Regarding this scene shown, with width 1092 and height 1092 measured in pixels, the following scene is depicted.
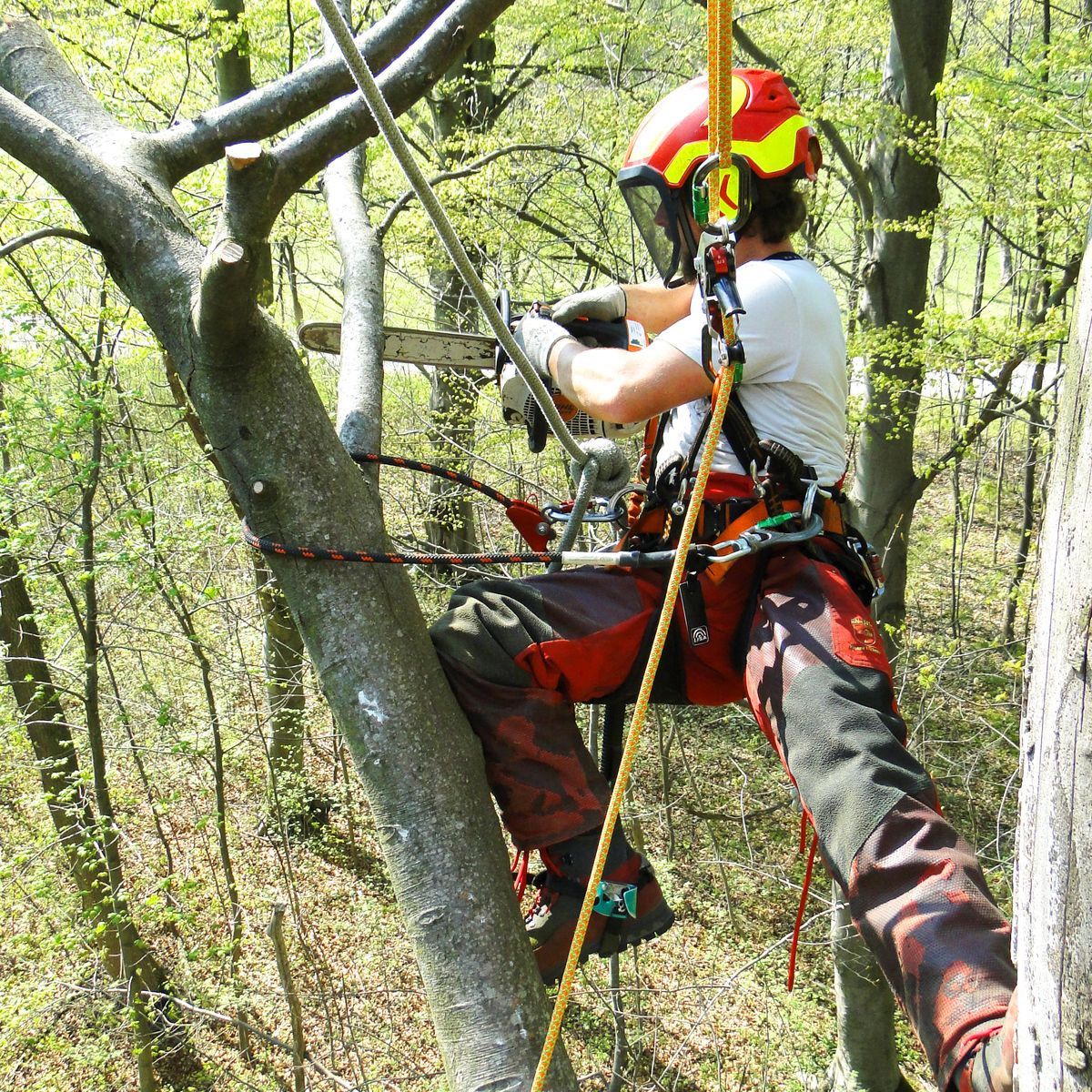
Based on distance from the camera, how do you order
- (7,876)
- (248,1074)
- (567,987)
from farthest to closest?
(248,1074), (7,876), (567,987)

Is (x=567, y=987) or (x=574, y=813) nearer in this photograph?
(x=567, y=987)

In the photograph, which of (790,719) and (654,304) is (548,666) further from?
(654,304)

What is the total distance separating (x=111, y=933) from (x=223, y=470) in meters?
5.63

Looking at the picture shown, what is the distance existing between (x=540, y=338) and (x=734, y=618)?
87cm

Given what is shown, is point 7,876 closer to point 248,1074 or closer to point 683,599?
point 248,1074

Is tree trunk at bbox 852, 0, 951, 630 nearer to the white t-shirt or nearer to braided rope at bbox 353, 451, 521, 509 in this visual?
the white t-shirt

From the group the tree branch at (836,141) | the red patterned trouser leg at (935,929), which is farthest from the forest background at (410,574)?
the red patterned trouser leg at (935,929)

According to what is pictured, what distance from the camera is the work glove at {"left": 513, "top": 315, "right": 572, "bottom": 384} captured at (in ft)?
7.37

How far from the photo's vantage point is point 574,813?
6.11ft

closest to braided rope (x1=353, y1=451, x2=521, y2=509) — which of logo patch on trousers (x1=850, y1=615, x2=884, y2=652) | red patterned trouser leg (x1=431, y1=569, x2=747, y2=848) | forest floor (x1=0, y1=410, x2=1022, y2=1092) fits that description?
red patterned trouser leg (x1=431, y1=569, x2=747, y2=848)

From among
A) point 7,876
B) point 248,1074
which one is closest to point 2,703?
point 7,876

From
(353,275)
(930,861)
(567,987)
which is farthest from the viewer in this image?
(353,275)

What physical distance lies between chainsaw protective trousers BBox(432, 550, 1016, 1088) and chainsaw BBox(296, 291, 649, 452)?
0.48 meters

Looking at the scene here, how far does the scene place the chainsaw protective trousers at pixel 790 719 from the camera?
4.42 ft
